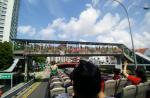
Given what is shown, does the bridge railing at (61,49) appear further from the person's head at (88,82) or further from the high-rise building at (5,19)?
the high-rise building at (5,19)

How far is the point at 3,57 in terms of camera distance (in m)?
73.6

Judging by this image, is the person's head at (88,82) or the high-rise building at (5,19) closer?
the person's head at (88,82)

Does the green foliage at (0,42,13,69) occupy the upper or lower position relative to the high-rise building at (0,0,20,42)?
lower

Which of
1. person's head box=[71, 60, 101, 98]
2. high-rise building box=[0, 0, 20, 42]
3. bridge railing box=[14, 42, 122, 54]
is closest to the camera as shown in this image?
person's head box=[71, 60, 101, 98]

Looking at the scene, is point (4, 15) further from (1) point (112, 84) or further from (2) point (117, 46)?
(1) point (112, 84)

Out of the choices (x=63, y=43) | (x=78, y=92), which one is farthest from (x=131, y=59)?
(x=78, y=92)

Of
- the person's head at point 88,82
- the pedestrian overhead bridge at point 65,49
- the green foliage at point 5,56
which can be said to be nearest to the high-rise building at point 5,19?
the green foliage at point 5,56

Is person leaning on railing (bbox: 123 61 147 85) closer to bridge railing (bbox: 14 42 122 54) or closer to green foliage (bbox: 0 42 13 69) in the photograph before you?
bridge railing (bbox: 14 42 122 54)

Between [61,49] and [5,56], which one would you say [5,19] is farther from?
[61,49]

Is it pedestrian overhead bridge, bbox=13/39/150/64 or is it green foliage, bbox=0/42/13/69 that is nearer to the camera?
pedestrian overhead bridge, bbox=13/39/150/64

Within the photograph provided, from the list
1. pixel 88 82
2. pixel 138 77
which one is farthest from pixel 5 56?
pixel 88 82

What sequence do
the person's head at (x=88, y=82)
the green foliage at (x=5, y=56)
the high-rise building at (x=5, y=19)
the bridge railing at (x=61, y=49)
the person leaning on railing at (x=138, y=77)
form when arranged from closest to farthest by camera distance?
the person's head at (x=88, y=82), the person leaning on railing at (x=138, y=77), the bridge railing at (x=61, y=49), the green foliage at (x=5, y=56), the high-rise building at (x=5, y=19)

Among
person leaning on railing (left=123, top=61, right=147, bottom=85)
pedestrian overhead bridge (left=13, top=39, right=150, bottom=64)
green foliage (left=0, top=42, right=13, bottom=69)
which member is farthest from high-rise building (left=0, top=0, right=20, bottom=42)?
person leaning on railing (left=123, top=61, right=147, bottom=85)

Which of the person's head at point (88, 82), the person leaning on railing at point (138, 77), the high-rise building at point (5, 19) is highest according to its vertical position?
the high-rise building at point (5, 19)
